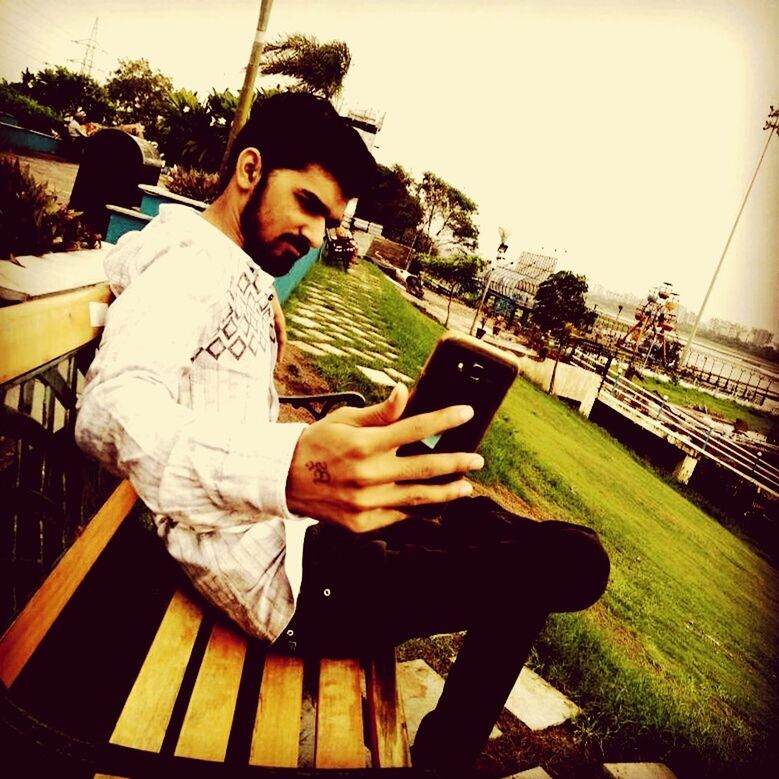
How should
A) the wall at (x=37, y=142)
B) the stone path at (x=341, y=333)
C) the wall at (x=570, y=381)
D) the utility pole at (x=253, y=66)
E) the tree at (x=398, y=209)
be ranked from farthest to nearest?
the tree at (x=398, y=209)
the wall at (x=570, y=381)
the wall at (x=37, y=142)
the stone path at (x=341, y=333)
the utility pole at (x=253, y=66)

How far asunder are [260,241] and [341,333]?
6.18m

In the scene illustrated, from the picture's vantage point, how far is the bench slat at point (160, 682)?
99cm

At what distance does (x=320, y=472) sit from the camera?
31.6 inches

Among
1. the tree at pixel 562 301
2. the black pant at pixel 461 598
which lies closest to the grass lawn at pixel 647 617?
the black pant at pixel 461 598

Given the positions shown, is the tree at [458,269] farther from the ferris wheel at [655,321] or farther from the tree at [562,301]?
the ferris wheel at [655,321]

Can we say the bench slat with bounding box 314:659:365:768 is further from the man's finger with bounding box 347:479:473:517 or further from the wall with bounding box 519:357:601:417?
the wall with bounding box 519:357:601:417

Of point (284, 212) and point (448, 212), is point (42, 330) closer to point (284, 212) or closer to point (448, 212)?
point (284, 212)

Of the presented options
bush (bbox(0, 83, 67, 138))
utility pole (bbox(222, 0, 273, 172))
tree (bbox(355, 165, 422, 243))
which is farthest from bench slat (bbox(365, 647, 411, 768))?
tree (bbox(355, 165, 422, 243))

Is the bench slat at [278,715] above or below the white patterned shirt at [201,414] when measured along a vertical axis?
below

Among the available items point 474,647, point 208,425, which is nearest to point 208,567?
point 208,425

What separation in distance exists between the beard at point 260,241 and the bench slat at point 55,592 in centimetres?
90

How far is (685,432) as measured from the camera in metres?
18.0

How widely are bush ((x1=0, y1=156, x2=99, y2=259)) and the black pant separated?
1.25m

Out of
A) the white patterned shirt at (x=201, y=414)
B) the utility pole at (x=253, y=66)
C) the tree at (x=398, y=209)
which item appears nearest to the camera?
the white patterned shirt at (x=201, y=414)
